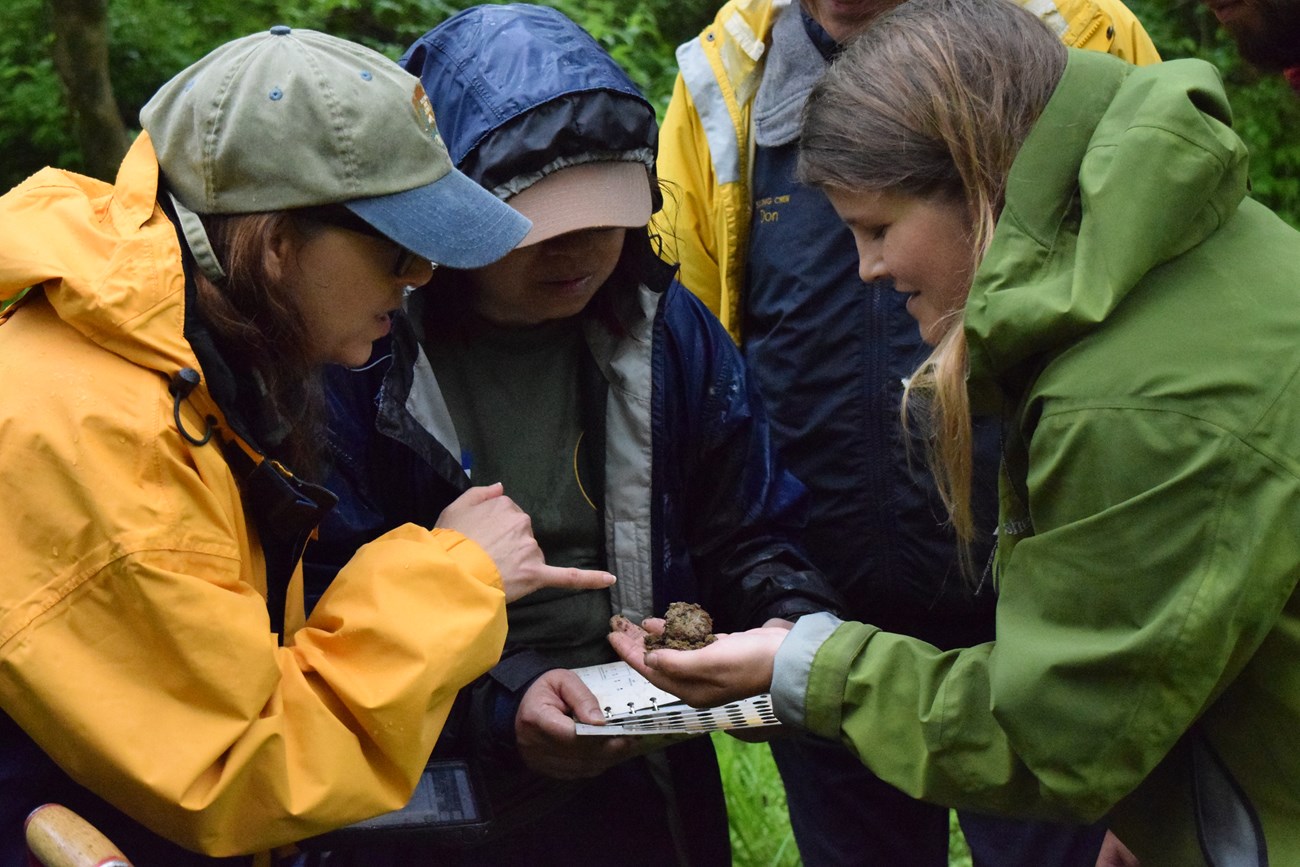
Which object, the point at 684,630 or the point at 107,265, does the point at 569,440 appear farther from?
the point at 107,265

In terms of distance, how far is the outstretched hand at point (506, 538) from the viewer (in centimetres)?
233

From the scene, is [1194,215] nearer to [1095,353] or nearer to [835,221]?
[1095,353]

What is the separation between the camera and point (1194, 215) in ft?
5.81

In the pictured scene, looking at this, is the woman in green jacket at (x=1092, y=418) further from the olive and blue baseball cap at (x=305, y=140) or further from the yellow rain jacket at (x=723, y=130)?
the yellow rain jacket at (x=723, y=130)

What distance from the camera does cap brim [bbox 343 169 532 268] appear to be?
2109mm

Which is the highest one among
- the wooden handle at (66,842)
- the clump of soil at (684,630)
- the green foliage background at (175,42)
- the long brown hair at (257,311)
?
the long brown hair at (257,311)

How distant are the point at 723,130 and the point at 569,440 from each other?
0.99m

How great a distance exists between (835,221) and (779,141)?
26cm

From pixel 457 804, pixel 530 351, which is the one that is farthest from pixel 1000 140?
pixel 457 804

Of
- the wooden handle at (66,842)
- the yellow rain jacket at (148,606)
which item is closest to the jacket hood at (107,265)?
the yellow rain jacket at (148,606)

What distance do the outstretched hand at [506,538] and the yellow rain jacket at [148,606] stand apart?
0.90 feet

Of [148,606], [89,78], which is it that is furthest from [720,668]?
[89,78]

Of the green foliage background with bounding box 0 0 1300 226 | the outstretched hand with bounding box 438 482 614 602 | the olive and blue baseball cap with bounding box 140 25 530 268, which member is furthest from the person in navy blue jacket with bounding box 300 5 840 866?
the green foliage background with bounding box 0 0 1300 226

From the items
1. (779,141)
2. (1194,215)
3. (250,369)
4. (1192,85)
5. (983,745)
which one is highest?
(1192,85)
